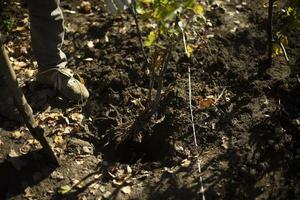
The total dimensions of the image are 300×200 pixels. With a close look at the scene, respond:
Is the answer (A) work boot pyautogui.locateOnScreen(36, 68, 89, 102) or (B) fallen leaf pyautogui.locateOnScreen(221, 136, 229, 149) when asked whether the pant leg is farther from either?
(B) fallen leaf pyautogui.locateOnScreen(221, 136, 229, 149)

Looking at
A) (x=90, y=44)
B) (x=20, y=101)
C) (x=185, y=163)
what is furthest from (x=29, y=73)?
(x=185, y=163)

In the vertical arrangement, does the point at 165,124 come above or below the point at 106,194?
above

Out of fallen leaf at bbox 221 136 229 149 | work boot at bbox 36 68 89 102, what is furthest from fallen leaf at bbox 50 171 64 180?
fallen leaf at bbox 221 136 229 149

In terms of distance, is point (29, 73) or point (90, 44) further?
point (90, 44)

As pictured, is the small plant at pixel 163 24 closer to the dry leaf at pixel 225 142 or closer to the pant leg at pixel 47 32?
the dry leaf at pixel 225 142

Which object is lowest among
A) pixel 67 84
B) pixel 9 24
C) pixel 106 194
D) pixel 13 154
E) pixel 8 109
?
pixel 106 194

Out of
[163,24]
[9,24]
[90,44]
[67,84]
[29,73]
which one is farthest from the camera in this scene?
[9,24]

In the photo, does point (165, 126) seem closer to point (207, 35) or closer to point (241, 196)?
point (241, 196)

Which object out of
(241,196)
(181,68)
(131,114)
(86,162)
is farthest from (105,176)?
(181,68)

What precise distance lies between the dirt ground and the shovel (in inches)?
7.1

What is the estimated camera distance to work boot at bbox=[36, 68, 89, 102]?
346 centimetres

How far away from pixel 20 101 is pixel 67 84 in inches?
29.5

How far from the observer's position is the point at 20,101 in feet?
9.01

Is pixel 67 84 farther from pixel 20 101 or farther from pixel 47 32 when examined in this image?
pixel 20 101
